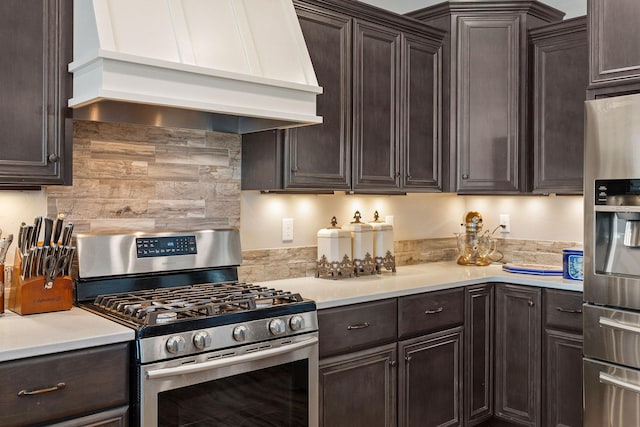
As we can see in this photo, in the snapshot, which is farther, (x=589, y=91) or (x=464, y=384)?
(x=464, y=384)

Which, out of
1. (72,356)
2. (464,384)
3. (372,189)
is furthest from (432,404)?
(72,356)

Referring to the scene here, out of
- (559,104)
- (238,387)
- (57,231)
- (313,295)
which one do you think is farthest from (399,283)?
(57,231)

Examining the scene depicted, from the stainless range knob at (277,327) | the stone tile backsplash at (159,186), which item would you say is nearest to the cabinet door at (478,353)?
the stone tile backsplash at (159,186)

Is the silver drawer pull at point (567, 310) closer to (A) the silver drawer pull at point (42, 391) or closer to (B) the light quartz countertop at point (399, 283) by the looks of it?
(B) the light quartz countertop at point (399, 283)

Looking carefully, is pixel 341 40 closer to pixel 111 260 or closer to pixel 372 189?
pixel 372 189

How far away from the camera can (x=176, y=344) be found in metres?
1.85

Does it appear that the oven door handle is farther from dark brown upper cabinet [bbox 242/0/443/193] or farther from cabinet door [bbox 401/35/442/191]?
cabinet door [bbox 401/35/442/191]

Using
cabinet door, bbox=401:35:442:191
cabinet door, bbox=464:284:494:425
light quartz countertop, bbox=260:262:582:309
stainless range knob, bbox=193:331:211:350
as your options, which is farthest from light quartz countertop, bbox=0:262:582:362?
Answer: cabinet door, bbox=401:35:442:191

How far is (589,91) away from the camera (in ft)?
8.74

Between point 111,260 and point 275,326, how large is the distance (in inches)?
29.1

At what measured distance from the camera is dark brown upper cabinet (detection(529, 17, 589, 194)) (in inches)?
124

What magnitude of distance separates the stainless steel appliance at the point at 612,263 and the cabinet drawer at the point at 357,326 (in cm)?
89

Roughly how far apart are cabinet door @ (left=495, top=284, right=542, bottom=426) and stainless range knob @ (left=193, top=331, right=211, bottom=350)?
181cm

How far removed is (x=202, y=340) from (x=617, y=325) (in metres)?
1.77
